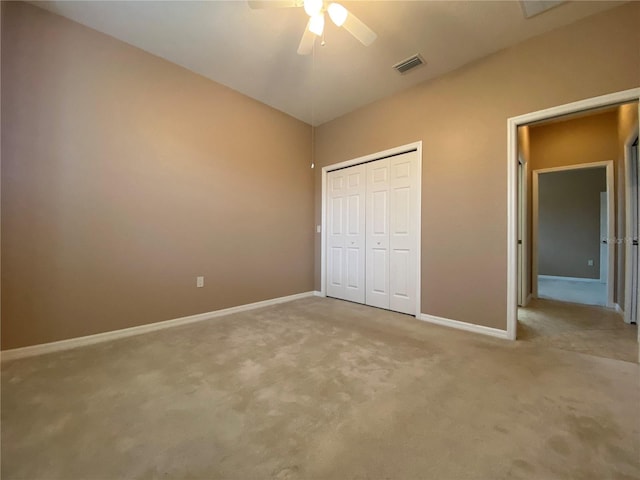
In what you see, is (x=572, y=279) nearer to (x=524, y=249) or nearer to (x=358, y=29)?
(x=524, y=249)

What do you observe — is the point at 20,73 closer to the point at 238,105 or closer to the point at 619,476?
the point at 238,105

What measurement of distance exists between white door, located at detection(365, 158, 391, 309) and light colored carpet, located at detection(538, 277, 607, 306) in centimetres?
311

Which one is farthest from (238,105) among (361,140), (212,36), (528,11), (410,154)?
(528,11)

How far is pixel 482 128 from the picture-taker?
8.84 ft

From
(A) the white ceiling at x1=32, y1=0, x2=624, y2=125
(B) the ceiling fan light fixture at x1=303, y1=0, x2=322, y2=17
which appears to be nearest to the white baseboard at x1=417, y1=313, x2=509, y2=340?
(A) the white ceiling at x1=32, y1=0, x2=624, y2=125

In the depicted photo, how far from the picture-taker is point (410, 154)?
3.28m

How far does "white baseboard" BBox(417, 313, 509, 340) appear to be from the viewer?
2533mm

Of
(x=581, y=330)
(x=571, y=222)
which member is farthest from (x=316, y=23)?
(x=571, y=222)

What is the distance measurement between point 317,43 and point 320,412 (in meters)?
3.13

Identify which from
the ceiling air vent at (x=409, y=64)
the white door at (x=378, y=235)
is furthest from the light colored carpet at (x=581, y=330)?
the ceiling air vent at (x=409, y=64)

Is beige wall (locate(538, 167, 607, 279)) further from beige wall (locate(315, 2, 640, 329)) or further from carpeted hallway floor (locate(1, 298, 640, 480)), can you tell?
carpeted hallway floor (locate(1, 298, 640, 480))

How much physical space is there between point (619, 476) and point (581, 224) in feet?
24.1

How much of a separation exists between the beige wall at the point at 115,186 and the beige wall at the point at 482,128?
2.21 meters

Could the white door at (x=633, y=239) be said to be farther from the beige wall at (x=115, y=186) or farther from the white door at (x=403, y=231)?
the beige wall at (x=115, y=186)
